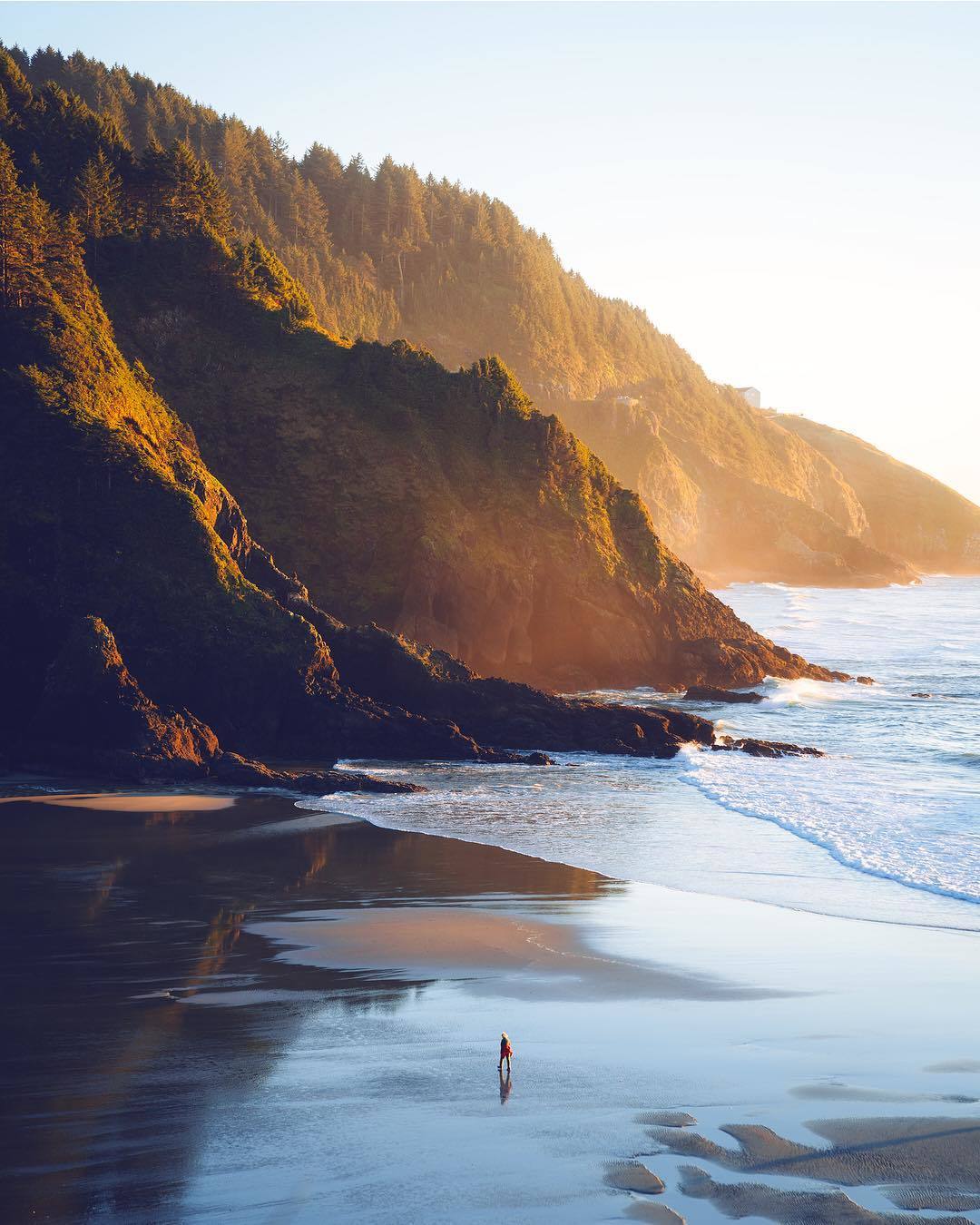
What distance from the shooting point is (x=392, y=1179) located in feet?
33.8

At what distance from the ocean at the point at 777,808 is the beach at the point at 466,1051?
74.1 inches

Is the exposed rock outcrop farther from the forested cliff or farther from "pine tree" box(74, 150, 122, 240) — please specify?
"pine tree" box(74, 150, 122, 240)

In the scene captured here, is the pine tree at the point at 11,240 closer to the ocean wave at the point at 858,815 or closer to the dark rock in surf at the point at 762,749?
the ocean wave at the point at 858,815

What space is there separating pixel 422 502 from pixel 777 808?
25.7 m

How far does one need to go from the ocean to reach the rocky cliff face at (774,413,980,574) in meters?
122

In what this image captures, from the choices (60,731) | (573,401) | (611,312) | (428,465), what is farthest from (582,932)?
(611,312)

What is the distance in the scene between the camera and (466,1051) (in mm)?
13555

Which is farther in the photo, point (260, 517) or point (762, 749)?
point (260, 517)

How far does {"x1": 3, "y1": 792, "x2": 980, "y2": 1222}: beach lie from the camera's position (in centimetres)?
1023

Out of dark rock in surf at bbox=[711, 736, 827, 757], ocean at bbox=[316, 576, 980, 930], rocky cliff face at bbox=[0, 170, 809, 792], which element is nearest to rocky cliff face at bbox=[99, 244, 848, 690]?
ocean at bbox=[316, 576, 980, 930]

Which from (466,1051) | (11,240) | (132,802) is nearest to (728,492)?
(11,240)

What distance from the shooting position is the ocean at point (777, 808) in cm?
2220

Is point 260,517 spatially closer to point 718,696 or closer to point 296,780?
point 296,780

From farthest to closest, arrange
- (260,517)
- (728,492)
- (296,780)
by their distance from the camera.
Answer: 1. (728,492)
2. (260,517)
3. (296,780)
